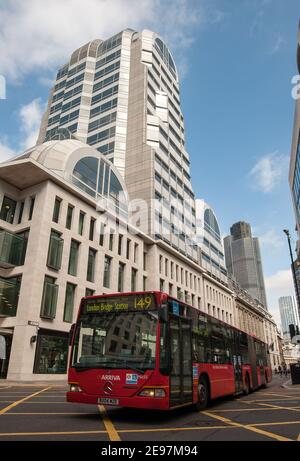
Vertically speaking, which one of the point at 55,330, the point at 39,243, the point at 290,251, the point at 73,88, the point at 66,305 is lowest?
the point at 55,330

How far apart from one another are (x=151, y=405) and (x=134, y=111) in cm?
5453

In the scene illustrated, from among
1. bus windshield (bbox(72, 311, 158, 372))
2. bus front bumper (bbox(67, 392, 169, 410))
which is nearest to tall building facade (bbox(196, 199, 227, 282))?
bus windshield (bbox(72, 311, 158, 372))

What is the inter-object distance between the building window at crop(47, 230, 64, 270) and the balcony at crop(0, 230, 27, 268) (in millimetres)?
2027

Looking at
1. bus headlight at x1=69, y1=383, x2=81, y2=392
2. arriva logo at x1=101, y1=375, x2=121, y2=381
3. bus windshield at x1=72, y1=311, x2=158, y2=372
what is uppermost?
bus windshield at x1=72, y1=311, x2=158, y2=372

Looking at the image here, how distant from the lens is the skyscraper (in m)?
49.2

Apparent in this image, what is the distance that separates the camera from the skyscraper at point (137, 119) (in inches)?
1935

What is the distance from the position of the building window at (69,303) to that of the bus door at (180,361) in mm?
19677

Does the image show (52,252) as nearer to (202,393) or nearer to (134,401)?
(202,393)

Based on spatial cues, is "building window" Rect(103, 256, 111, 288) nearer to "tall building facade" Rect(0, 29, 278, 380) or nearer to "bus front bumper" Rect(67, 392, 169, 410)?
"tall building facade" Rect(0, 29, 278, 380)

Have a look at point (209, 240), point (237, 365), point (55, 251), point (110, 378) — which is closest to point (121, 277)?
point (55, 251)

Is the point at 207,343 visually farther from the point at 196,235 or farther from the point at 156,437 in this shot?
the point at 196,235

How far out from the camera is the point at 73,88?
66.8 m

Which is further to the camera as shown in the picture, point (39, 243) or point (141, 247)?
point (141, 247)
